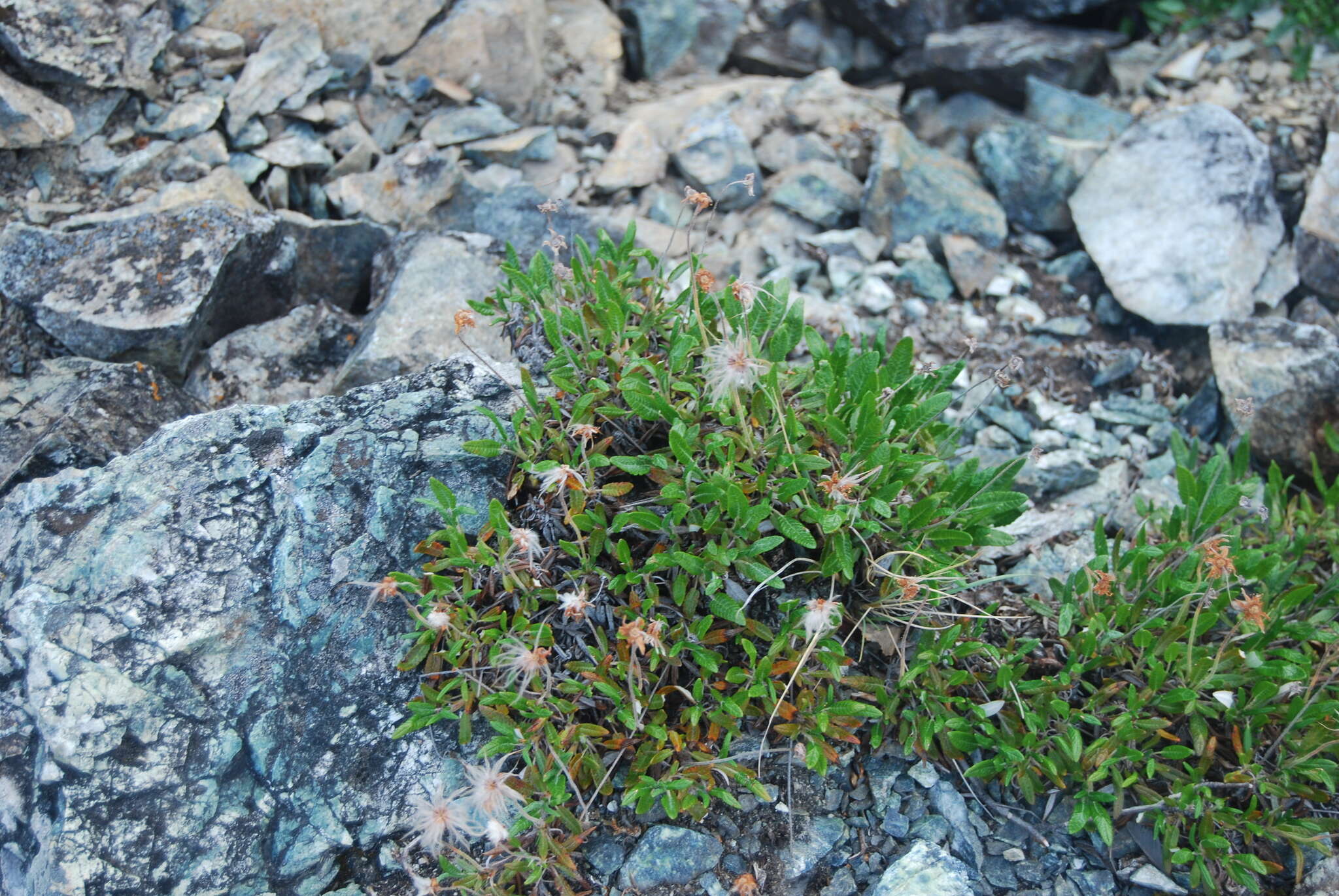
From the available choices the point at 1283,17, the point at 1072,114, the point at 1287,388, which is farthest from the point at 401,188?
the point at 1283,17

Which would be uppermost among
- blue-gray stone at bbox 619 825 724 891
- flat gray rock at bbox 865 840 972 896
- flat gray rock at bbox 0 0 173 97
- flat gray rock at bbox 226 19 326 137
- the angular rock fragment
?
flat gray rock at bbox 0 0 173 97

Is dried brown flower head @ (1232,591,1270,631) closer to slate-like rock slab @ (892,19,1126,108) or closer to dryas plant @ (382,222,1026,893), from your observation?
dryas plant @ (382,222,1026,893)

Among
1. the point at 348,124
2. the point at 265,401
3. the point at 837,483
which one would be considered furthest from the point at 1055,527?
the point at 348,124

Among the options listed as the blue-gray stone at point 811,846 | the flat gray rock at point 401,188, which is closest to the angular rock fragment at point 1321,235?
the blue-gray stone at point 811,846

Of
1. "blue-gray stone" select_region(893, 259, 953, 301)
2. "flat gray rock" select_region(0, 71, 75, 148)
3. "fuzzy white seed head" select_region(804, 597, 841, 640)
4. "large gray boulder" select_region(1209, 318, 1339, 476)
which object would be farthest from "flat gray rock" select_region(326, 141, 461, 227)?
"large gray boulder" select_region(1209, 318, 1339, 476)

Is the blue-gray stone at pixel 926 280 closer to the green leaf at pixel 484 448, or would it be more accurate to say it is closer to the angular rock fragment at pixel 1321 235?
the angular rock fragment at pixel 1321 235
